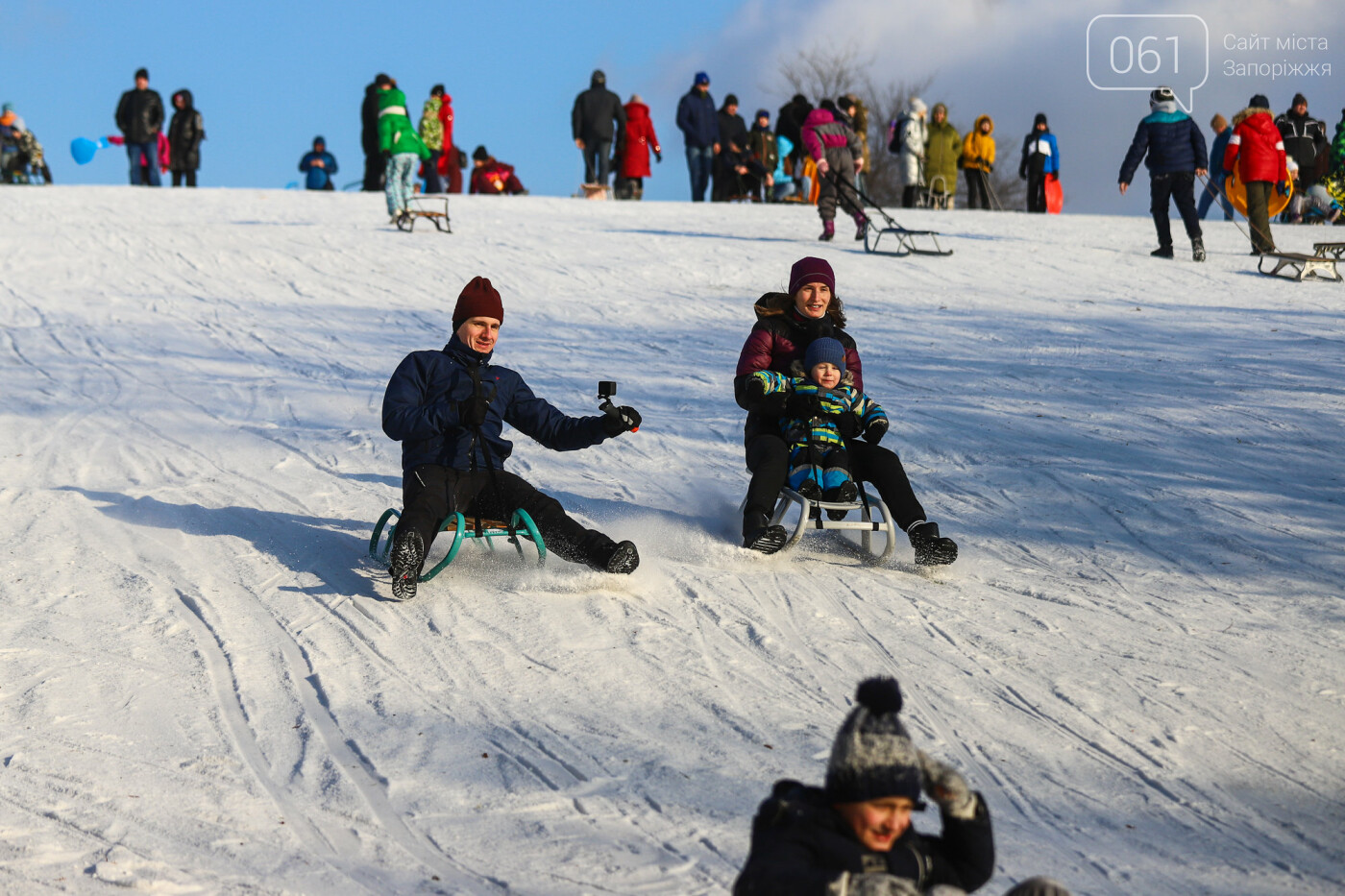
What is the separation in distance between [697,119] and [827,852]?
1949cm

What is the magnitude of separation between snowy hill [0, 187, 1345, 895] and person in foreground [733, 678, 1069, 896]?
2.64 feet

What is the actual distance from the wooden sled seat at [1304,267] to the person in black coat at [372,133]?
1092cm

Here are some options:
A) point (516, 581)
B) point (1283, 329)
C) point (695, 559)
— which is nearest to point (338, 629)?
point (516, 581)

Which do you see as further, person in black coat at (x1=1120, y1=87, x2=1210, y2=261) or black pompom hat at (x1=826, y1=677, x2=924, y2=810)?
person in black coat at (x1=1120, y1=87, x2=1210, y2=261)

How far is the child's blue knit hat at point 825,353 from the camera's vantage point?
5.97 metres

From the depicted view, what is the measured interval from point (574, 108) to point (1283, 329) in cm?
1282

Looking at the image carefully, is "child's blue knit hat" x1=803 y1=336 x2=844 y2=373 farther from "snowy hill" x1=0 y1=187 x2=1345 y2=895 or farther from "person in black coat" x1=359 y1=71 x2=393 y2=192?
"person in black coat" x1=359 y1=71 x2=393 y2=192

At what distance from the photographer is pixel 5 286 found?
42.6 ft

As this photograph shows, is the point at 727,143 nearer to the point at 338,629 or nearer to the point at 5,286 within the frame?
the point at 5,286

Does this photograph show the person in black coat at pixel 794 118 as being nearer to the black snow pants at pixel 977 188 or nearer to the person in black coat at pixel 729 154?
the person in black coat at pixel 729 154

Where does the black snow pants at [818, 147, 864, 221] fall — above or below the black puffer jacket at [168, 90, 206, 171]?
below

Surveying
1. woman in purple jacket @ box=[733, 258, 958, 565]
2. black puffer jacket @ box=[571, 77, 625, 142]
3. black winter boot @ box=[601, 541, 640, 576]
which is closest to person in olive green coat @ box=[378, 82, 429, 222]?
black puffer jacket @ box=[571, 77, 625, 142]

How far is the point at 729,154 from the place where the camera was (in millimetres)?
22328

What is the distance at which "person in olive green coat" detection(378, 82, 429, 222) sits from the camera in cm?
1603
